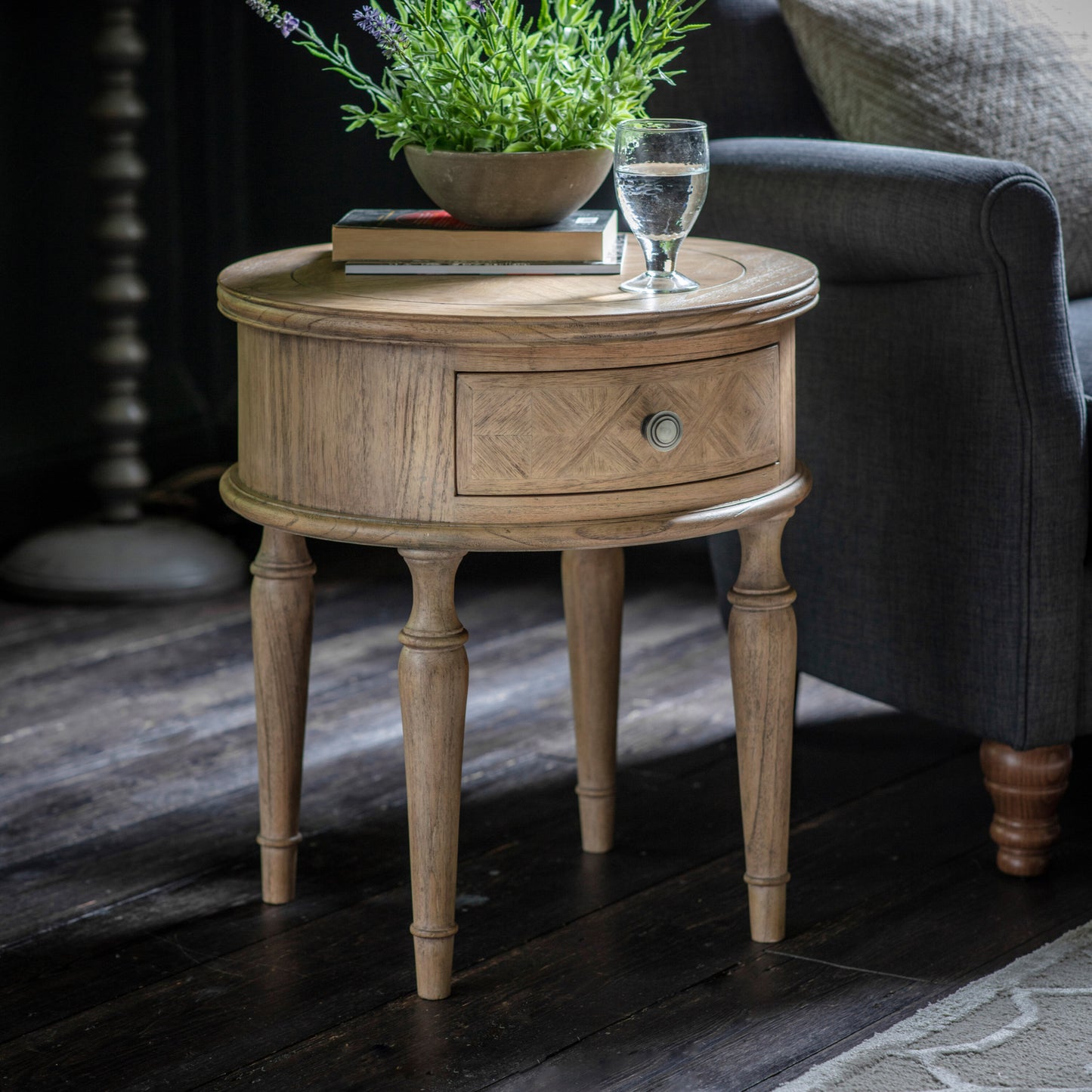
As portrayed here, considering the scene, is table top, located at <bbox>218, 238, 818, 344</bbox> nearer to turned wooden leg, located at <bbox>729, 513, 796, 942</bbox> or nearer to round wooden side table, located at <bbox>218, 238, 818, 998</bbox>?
round wooden side table, located at <bbox>218, 238, 818, 998</bbox>

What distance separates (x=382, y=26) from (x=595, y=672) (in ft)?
2.13

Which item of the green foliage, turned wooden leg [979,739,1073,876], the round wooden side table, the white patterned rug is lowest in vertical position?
the white patterned rug

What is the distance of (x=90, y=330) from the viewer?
290 centimetres

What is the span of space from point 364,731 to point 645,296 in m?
0.87

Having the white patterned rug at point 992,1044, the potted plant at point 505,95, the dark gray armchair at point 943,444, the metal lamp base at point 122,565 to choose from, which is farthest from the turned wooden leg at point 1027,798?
the metal lamp base at point 122,565

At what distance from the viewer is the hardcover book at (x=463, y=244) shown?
4.57 ft

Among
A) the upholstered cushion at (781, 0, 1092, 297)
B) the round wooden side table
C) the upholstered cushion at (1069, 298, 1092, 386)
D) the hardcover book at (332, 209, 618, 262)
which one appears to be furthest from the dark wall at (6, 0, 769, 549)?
the round wooden side table

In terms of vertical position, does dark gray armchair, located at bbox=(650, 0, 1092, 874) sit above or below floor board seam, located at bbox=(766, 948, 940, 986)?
above

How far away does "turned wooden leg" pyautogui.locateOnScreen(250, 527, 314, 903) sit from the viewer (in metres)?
1.51

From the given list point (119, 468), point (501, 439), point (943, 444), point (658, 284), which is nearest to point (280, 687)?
point (501, 439)

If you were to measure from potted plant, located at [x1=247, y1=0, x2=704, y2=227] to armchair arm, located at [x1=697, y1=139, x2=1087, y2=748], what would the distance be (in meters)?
0.26

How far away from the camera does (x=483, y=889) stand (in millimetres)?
1613

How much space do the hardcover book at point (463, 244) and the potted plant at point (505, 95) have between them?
0.13ft

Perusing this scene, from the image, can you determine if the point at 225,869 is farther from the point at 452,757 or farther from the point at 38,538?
the point at 38,538
